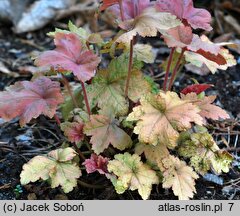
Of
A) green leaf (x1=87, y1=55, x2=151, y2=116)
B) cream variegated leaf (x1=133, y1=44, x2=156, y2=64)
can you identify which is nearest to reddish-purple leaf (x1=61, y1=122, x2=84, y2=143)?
green leaf (x1=87, y1=55, x2=151, y2=116)

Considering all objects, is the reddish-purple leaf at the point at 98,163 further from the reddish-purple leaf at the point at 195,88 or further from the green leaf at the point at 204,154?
the reddish-purple leaf at the point at 195,88

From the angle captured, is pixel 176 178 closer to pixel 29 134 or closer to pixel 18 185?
pixel 18 185

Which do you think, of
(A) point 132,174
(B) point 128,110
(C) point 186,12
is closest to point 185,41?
(C) point 186,12

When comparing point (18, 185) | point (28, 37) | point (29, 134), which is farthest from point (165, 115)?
point (28, 37)

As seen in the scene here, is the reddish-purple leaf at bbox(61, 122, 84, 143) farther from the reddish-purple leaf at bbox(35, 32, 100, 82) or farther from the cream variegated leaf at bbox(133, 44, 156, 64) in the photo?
the cream variegated leaf at bbox(133, 44, 156, 64)

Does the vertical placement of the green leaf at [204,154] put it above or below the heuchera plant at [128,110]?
below

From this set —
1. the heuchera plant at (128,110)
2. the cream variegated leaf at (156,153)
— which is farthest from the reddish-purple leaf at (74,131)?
the cream variegated leaf at (156,153)

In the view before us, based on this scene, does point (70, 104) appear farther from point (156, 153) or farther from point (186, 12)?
point (186, 12)
